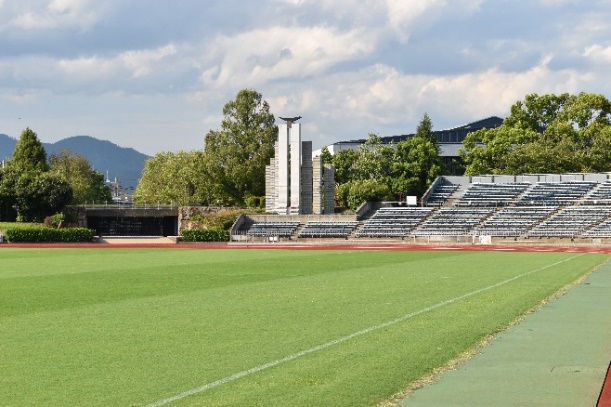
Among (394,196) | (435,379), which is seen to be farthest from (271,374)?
(394,196)

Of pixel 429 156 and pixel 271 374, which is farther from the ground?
pixel 429 156

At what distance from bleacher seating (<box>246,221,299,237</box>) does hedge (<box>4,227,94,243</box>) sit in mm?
14699

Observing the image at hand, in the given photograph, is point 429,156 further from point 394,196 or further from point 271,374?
point 271,374

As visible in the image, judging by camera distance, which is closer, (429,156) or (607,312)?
(607,312)

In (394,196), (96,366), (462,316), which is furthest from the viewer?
(394,196)

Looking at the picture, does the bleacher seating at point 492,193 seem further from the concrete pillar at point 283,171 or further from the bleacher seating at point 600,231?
the concrete pillar at point 283,171

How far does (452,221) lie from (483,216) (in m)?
3.12

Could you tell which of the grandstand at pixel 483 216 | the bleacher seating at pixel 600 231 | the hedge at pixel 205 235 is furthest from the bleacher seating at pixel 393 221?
the bleacher seating at pixel 600 231

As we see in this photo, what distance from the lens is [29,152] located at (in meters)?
112

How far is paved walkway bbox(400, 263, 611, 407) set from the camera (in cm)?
1110

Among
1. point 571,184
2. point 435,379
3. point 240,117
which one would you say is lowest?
point 435,379

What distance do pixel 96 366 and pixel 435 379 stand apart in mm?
4921

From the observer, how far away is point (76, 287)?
2833cm

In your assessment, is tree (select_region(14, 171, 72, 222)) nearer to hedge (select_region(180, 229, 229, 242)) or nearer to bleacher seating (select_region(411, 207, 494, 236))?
hedge (select_region(180, 229, 229, 242))
